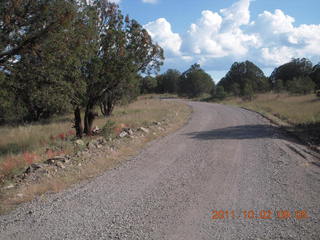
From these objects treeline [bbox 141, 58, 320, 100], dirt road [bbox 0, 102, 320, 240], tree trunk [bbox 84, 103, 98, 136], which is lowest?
dirt road [bbox 0, 102, 320, 240]

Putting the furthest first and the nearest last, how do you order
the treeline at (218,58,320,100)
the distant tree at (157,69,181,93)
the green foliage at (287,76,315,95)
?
the distant tree at (157,69,181,93) < the treeline at (218,58,320,100) < the green foliage at (287,76,315,95)

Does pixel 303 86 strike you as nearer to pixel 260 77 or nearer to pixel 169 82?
pixel 260 77

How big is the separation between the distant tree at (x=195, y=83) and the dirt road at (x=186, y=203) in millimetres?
66765

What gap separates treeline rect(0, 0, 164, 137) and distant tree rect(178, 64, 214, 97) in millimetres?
60661

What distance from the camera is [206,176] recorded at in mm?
6133

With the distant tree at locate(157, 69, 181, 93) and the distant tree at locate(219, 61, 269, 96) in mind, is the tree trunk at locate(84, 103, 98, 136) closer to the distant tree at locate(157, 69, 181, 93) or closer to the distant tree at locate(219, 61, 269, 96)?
the distant tree at locate(219, 61, 269, 96)

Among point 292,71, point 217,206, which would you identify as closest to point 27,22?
point 217,206

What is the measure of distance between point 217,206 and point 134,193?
5.55 feet

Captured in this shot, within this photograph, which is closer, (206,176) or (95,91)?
(206,176)

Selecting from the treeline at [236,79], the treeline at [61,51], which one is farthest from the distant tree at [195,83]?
the treeline at [61,51]

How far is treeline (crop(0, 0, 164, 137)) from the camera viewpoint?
757 centimetres

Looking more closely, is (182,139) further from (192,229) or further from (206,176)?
(192,229)

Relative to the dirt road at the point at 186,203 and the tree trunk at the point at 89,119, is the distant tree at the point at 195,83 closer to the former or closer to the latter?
the tree trunk at the point at 89,119

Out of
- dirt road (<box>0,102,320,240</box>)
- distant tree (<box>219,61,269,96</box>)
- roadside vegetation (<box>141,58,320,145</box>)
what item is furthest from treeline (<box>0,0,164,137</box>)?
distant tree (<box>219,61,269,96</box>)
